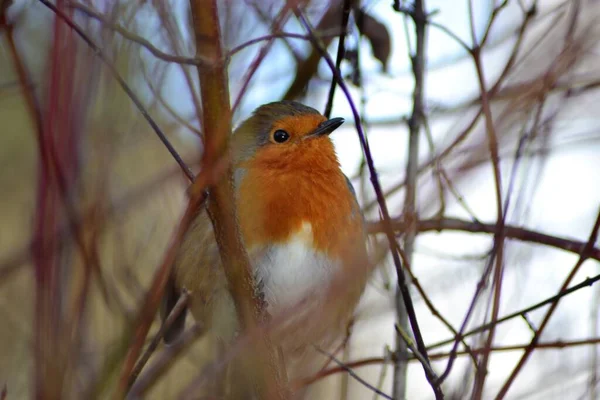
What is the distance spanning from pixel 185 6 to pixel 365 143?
58.3 inches

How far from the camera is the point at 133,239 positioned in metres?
4.31

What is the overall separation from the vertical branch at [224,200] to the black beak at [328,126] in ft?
4.54

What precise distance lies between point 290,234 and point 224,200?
153 centimetres

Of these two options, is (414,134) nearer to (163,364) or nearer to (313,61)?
(313,61)

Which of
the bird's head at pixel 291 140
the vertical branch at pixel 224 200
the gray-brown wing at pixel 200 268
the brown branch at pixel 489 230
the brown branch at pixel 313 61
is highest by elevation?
the brown branch at pixel 313 61

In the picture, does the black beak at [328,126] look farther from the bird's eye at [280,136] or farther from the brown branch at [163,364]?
the brown branch at [163,364]

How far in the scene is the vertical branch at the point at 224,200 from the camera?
1847 millimetres

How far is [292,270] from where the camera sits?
373 cm

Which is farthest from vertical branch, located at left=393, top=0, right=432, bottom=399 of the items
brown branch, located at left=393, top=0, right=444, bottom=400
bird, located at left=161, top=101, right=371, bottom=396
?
bird, located at left=161, top=101, right=371, bottom=396

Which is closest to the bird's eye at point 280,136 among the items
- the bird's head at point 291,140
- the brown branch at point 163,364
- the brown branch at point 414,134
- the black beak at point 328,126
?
the bird's head at point 291,140

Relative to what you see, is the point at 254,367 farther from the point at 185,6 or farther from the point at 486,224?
→ the point at 185,6

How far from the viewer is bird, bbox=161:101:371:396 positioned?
3.70 meters

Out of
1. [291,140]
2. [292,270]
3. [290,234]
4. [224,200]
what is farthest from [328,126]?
[224,200]

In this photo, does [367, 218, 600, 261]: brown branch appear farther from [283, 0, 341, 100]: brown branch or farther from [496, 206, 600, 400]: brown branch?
[283, 0, 341, 100]: brown branch
